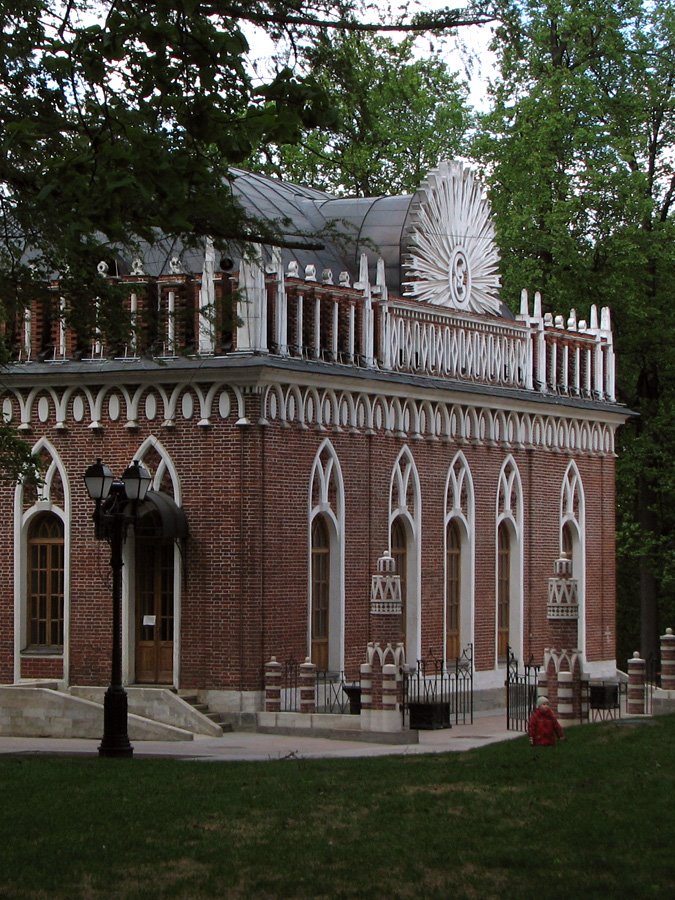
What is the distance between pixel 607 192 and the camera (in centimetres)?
4491

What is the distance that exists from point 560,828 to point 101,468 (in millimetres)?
9750

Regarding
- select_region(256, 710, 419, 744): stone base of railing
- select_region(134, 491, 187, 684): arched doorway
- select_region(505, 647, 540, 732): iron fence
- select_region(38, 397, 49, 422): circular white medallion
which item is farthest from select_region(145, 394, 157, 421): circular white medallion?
select_region(505, 647, 540, 732): iron fence

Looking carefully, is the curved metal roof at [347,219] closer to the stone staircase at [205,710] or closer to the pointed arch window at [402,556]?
the pointed arch window at [402,556]

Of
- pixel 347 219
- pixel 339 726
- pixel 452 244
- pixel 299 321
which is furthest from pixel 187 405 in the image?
pixel 452 244

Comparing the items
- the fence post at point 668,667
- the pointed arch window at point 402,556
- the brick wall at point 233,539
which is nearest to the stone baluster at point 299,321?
the brick wall at point 233,539

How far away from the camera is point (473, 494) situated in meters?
34.1

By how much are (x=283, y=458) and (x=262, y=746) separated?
16.0 ft

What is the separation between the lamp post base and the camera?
74.9 feet

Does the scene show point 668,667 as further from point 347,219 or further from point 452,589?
point 347,219

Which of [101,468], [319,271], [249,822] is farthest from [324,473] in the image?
[249,822]

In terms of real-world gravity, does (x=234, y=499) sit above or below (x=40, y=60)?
below

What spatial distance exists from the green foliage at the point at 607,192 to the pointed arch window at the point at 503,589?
32.1ft

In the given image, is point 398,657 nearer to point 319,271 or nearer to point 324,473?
point 324,473

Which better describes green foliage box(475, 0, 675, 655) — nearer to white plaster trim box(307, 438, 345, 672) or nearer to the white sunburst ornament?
the white sunburst ornament
